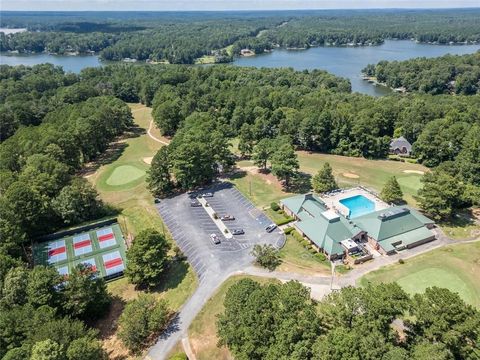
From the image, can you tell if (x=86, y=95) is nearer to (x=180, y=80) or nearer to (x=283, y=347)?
(x=180, y=80)

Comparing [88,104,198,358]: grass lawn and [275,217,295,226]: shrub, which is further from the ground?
[275,217,295,226]: shrub

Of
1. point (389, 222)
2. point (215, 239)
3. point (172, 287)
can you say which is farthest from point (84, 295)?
point (389, 222)

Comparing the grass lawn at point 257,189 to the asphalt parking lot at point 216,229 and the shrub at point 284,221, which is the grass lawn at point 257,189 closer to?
the asphalt parking lot at point 216,229

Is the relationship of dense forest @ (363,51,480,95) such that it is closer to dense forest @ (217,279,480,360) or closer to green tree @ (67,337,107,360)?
dense forest @ (217,279,480,360)

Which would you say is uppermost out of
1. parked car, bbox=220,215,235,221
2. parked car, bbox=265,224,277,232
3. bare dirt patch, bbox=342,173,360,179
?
parked car, bbox=265,224,277,232

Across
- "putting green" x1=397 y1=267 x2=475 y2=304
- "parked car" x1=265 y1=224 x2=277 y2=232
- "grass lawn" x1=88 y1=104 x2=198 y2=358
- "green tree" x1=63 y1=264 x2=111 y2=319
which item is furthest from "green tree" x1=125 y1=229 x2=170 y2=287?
"putting green" x1=397 y1=267 x2=475 y2=304

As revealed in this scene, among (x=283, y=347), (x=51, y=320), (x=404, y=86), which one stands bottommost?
(x=404, y=86)

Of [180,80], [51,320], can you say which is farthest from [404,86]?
[51,320]

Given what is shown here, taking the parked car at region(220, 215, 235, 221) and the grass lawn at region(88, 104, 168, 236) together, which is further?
the grass lawn at region(88, 104, 168, 236)
